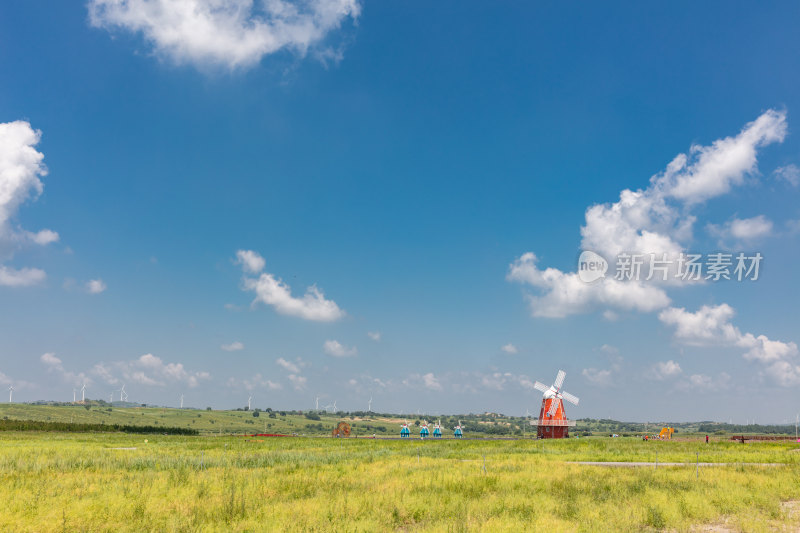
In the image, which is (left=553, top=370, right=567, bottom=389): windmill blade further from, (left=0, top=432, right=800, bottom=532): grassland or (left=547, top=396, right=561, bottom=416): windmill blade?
(left=0, top=432, right=800, bottom=532): grassland

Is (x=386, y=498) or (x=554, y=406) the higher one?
(x=386, y=498)

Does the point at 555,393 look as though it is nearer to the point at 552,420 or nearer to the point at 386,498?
the point at 552,420

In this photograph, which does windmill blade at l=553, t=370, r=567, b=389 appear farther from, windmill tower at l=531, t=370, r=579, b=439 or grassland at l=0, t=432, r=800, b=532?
grassland at l=0, t=432, r=800, b=532

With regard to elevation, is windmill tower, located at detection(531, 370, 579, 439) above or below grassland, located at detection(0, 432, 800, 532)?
below

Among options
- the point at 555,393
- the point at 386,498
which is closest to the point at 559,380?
the point at 555,393

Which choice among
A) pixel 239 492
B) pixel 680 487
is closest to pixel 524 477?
pixel 680 487

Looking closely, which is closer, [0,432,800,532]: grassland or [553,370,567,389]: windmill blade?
[0,432,800,532]: grassland

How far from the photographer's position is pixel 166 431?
122m

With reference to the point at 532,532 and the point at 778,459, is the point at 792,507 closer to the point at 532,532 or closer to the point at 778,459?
the point at 532,532

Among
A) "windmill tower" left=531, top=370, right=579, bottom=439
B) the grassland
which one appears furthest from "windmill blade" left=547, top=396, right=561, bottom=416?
the grassland

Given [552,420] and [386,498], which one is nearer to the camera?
[386,498]

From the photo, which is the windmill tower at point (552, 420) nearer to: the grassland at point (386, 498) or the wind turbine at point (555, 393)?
the wind turbine at point (555, 393)

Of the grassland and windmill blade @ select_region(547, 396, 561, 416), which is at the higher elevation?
the grassland

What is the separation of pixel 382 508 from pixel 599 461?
35.4m
